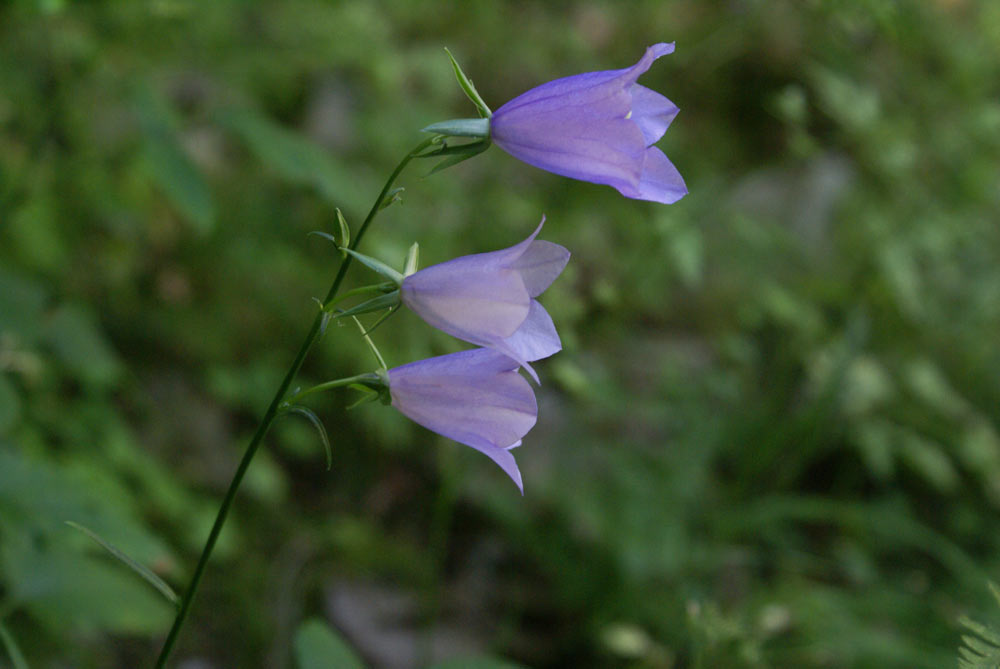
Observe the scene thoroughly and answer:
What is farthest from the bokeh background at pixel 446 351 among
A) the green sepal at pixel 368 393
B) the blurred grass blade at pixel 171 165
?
the green sepal at pixel 368 393

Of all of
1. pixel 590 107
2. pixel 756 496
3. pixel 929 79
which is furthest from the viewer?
pixel 929 79

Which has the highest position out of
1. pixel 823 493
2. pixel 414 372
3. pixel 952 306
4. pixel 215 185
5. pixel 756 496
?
pixel 414 372

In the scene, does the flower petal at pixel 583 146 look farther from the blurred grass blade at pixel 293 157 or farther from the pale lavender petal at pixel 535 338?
the blurred grass blade at pixel 293 157

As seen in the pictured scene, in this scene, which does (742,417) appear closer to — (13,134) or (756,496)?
(756,496)

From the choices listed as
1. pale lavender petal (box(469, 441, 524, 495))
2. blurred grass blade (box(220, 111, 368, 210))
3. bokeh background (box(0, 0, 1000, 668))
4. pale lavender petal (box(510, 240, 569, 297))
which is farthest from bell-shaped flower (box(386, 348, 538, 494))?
blurred grass blade (box(220, 111, 368, 210))

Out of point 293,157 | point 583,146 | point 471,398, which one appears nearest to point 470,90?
point 583,146

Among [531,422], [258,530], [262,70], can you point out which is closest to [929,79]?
[262,70]
